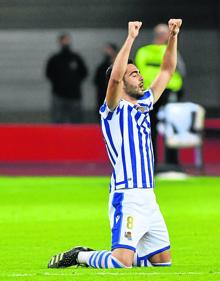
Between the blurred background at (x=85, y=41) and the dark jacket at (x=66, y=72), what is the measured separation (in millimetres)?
325

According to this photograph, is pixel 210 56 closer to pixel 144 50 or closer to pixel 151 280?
pixel 144 50

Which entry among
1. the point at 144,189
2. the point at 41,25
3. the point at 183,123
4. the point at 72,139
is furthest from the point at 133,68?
the point at 41,25

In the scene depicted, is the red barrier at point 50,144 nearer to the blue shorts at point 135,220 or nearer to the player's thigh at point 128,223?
the blue shorts at point 135,220

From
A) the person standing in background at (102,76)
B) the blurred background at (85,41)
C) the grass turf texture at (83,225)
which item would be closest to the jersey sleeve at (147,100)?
the grass turf texture at (83,225)

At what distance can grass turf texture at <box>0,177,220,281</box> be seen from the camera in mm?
9703

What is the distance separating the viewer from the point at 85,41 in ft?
86.5

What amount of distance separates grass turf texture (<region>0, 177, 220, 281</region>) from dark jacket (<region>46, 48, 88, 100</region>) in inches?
177

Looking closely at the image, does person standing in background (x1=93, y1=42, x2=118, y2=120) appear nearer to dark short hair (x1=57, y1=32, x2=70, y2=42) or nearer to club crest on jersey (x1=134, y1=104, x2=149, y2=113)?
dark short hair (x1=57, y1=32, x2=70, y2=42)

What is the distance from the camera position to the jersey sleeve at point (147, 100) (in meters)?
10.2

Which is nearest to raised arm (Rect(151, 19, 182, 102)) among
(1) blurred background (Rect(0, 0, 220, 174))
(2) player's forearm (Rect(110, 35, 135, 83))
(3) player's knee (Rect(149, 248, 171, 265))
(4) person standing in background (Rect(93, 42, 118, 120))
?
(2) player's forearm (Rect(110, 35, 135, 83))

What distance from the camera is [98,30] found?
1029 inches

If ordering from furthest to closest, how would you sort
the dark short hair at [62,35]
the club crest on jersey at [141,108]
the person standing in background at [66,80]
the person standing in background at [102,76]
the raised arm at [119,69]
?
1. the person standing in background at [66,80]
2. the person standing in background at [102,76]
3. the dark short hair at [62,35]
4. the club crest on jersey at [141,108]
5. the raised arm at [119,69]

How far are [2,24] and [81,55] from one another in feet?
5.84

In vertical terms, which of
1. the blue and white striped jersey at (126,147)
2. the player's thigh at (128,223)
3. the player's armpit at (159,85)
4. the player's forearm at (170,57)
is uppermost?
the player's forearm at (170,57)
